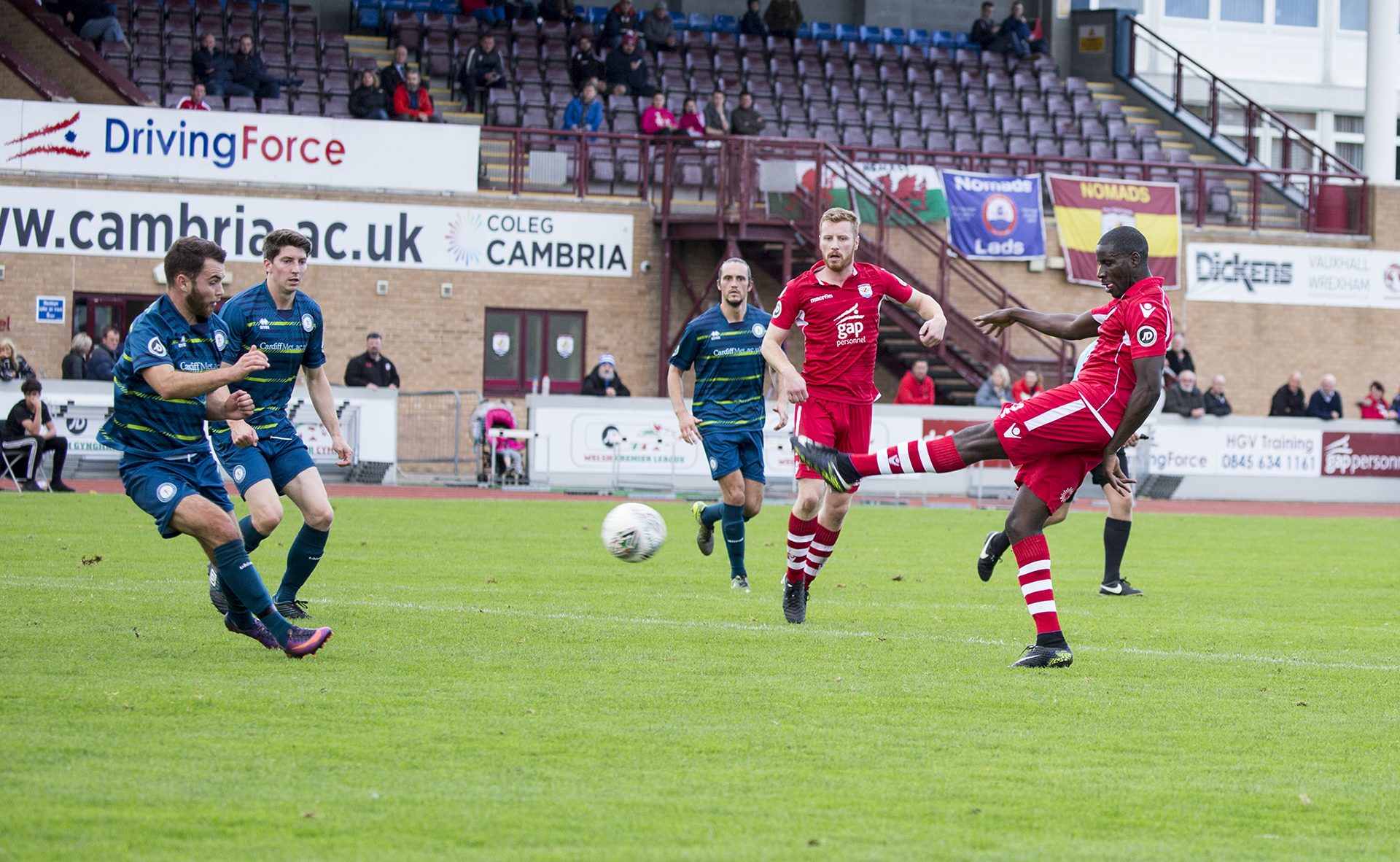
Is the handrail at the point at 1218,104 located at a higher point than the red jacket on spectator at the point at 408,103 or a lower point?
higher

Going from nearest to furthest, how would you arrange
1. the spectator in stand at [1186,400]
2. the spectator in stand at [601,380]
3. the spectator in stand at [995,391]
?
the spectator in stand at [995,391]
the spectator in stand at [601,380]
the spectator in stand at [1186,400]

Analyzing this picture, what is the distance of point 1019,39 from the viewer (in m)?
33.6

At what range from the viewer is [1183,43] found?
1494 inches

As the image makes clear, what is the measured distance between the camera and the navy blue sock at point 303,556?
8.09 m

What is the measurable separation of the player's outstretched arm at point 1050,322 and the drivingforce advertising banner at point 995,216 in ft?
64.1

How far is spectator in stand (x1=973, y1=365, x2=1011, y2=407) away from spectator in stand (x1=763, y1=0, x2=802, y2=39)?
12.0 m

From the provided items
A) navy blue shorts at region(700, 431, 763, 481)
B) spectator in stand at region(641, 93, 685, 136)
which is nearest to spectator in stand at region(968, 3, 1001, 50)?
spectator in stand at region(641, 93, 685, 136)

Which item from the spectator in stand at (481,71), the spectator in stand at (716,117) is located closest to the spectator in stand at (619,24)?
the spectator in stand at (481,71)

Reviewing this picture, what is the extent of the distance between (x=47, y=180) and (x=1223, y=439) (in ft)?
62.4

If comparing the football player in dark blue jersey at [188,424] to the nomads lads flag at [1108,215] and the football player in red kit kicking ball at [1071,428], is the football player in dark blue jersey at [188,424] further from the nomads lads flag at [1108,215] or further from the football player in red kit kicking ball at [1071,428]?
the nomads lads flag at [1108,215]

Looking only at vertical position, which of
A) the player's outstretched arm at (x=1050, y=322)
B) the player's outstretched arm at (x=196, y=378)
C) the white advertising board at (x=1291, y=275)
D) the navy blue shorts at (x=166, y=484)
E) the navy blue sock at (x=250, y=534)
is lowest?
the navy blue sock at (x=250, y=534)

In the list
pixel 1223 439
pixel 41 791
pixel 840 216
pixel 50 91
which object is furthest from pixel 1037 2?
pixel 41 791

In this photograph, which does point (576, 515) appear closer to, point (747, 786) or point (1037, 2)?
point (747, 786)

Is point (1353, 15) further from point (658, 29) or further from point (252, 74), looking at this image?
point (252, 74)
